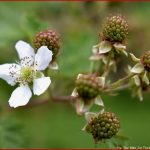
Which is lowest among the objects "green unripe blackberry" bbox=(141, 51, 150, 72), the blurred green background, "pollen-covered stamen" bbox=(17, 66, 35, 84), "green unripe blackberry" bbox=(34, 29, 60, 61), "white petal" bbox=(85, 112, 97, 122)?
the blurred green background

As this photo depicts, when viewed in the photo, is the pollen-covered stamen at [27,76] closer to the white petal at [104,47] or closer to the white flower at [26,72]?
the white flower at [26,72]

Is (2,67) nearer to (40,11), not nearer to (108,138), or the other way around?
(108,138)

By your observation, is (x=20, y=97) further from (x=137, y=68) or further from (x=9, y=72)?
(x=137, y=68)

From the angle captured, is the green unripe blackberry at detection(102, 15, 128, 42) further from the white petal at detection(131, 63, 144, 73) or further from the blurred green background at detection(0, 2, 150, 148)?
the blurred green background at detection(0, 2, 150, 148)

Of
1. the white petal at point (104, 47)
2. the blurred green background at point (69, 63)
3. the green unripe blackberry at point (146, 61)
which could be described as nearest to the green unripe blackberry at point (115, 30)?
the white petal at point (104, 47)

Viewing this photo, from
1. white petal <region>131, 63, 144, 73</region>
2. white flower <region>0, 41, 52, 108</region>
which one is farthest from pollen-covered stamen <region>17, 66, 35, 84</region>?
white petal <region>131, 63, 144, 73</region>

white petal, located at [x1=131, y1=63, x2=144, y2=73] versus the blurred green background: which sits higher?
white petal, located at [x1=131, y1=63, x2=144, y2=73]

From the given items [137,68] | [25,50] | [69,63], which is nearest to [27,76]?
[25,50]
